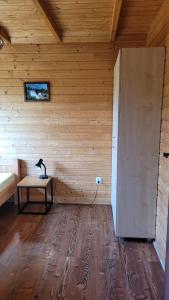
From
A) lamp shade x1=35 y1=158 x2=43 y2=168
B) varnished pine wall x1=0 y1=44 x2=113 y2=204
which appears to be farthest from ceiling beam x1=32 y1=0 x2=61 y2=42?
lamp shade x1=35 y1=158 x2=43 y2=168

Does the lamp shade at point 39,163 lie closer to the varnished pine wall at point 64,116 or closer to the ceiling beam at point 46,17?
the varnished pine wall at point 64,116

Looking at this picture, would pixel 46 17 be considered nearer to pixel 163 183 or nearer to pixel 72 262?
pixel 163 183

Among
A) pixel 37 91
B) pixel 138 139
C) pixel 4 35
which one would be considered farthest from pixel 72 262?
pixel 4 35

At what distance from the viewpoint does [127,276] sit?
1.97 meters

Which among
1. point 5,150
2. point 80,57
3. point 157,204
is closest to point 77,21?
point 80,57

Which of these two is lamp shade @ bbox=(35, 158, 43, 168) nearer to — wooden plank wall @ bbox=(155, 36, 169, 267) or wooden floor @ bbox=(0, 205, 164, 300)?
wooden floor @ bbox=(0, 205, 164, 300)

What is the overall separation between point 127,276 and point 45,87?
2627 mm

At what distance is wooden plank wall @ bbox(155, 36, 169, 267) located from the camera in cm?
207

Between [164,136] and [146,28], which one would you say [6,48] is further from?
[164,136]

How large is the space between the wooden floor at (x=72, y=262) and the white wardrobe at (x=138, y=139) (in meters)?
0.31

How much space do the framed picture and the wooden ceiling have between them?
0.59m

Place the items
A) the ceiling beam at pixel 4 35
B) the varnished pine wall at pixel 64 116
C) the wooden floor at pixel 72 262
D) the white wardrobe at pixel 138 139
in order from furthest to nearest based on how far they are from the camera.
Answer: the varnished pine wall at pixel 64 116, the ceiling beam at pixel 4 35, the white wardrobe at pixel 138 139, the wooden floor at pixel 72 262

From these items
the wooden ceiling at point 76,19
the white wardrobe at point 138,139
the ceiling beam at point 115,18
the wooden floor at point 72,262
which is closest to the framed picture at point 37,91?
the wooden ceiling at point 76,19

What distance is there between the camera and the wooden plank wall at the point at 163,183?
2.07 metres
